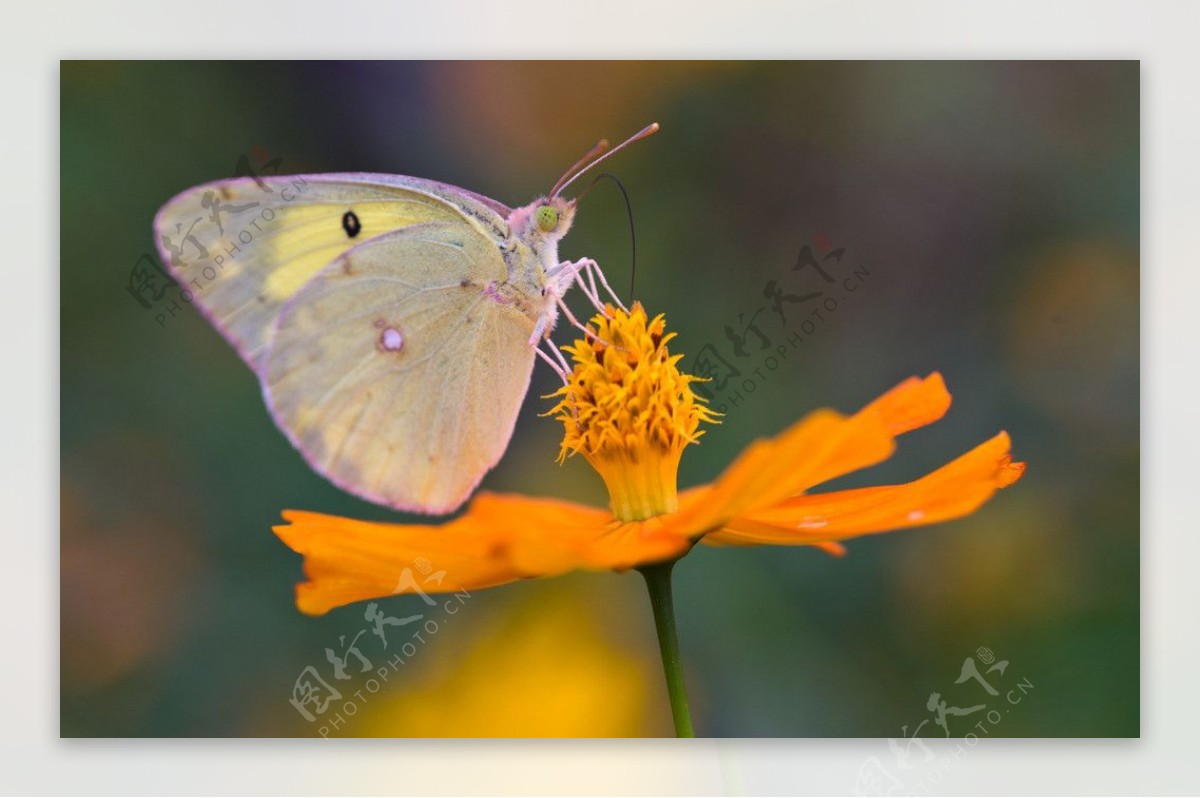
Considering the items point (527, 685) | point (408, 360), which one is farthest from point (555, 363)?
point (527, 685)

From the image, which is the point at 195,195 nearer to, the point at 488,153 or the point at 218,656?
the point at 488,153

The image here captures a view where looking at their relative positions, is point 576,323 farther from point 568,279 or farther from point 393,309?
point 393,309

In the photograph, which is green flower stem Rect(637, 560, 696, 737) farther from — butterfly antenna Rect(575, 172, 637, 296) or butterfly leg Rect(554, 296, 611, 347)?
butterfly antenna Rect(575, 172, 637, 296)

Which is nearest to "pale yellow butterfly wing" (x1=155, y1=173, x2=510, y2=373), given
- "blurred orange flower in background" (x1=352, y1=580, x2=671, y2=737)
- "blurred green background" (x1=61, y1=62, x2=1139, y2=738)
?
"blurred green background" (x1=61, y1=62, x2=1139, y2=738)

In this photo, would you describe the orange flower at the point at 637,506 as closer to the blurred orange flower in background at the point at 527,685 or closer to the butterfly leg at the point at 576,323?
the butterfly leg at the point at 576,323

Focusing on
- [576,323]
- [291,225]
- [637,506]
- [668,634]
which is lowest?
[668,634]

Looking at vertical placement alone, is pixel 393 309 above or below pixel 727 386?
above

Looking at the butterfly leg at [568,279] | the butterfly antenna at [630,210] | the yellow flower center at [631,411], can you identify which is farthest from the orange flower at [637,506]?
the butterfly antenna at [630,210]
